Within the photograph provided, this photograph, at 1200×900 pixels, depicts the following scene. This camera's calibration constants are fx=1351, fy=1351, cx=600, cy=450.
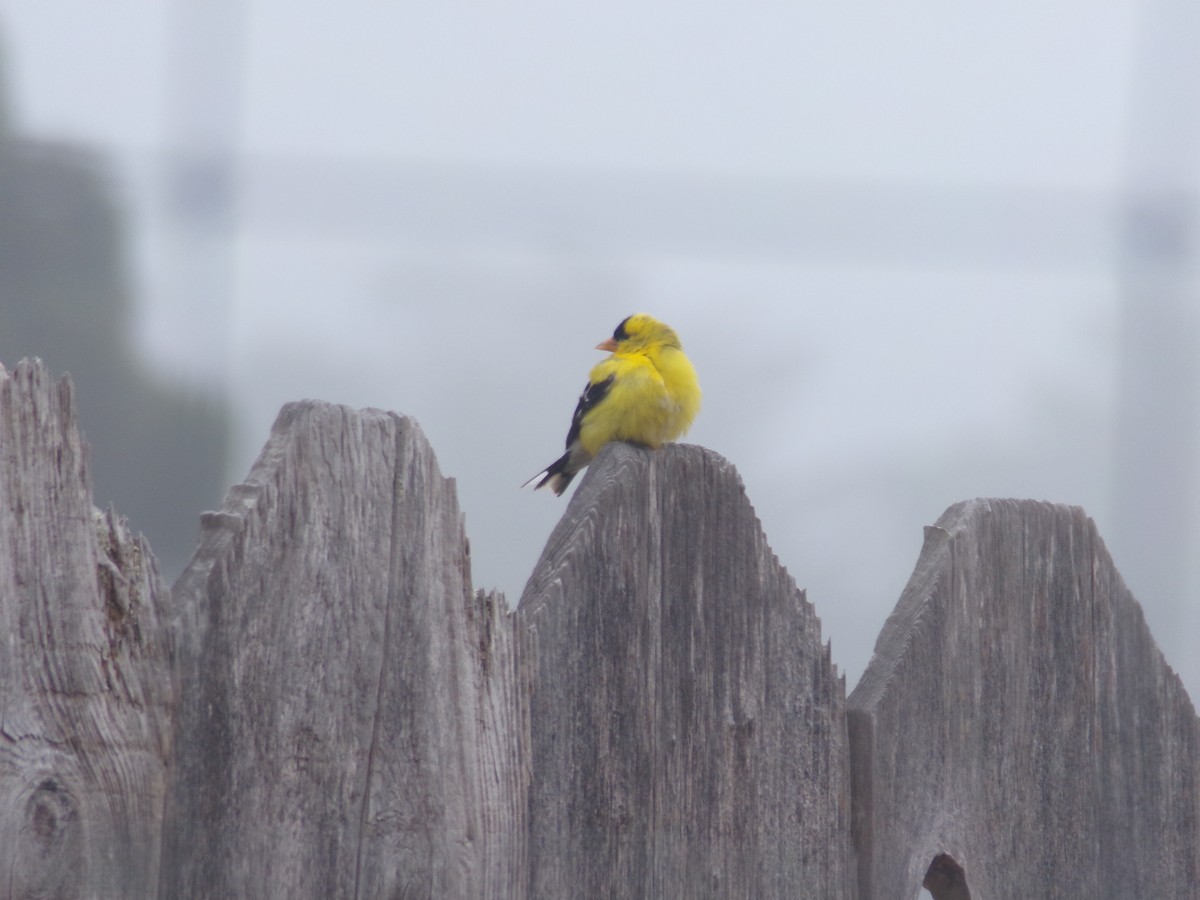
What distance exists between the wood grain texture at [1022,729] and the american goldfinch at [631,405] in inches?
76.6

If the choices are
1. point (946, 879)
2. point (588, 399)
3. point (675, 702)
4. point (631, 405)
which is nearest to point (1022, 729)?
point (946, 879)

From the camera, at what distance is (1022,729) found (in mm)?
2545

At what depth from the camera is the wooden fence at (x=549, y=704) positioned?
1551 millimetres

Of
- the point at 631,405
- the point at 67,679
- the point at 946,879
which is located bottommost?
the point at 946,879

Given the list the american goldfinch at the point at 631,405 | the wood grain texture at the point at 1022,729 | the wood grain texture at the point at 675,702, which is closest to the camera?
the wood grain texture at the point at 675,702

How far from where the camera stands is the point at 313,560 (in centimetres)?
174

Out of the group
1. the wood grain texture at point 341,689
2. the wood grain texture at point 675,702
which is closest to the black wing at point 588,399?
the wood grain texture at point 675,702

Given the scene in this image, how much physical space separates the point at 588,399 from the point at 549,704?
111 inches

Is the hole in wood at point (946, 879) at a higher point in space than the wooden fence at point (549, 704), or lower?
lower

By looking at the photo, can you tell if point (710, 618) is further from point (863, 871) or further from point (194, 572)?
point (194, 572)

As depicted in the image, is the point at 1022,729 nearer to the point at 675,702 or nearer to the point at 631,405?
the point at 675,702

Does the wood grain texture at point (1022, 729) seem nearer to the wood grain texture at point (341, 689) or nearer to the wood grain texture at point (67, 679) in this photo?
the wood grain texture at point (341, 689)

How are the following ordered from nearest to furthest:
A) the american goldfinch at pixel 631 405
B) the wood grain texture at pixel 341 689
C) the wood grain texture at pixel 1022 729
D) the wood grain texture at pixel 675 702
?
the wood grain texture at pixel 341 689
the wood grain texture at pixel 675 702
the wood grain texture at pixel 1022 729
the american goldfinch at pixel 631 405

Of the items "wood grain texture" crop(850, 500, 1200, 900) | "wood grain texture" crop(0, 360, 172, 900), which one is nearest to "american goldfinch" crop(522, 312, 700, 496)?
"wood grain texture" crop(850, 500, 1200, 900)
